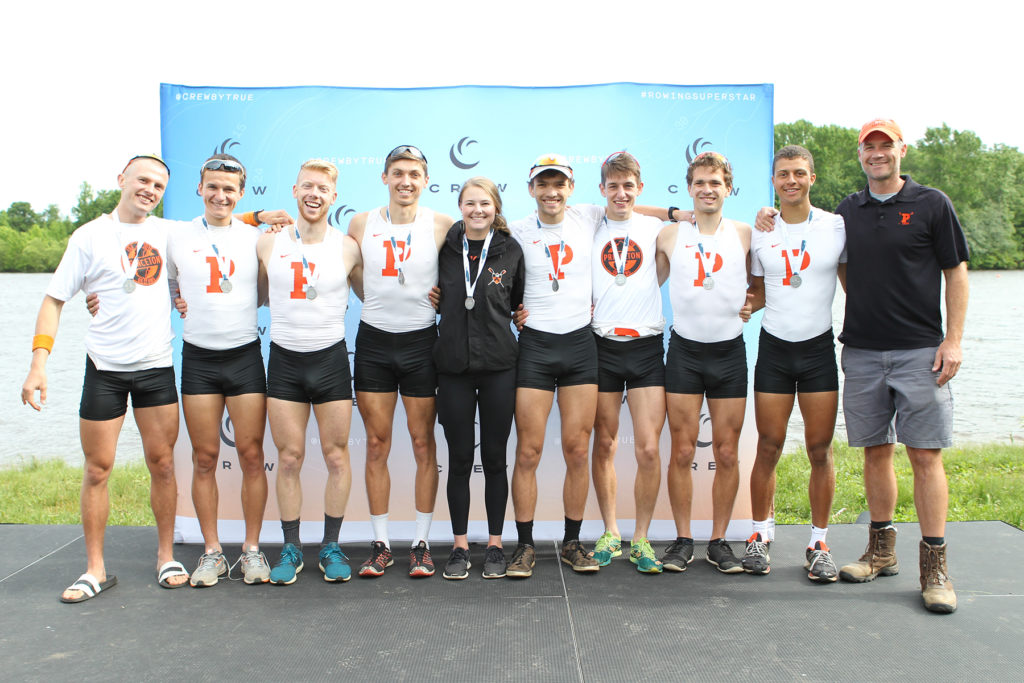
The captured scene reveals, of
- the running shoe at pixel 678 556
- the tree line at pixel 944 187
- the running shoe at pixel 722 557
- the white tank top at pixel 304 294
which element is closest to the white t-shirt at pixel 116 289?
the white tank top at pixel 304 294

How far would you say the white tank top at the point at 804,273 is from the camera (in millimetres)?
3546

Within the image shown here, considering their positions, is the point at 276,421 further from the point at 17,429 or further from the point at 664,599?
the point at 17,429

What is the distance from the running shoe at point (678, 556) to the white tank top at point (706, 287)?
1077 mm

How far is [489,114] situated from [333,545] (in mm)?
2552

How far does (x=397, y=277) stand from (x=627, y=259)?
3.80 feet

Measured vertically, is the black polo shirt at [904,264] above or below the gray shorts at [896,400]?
above

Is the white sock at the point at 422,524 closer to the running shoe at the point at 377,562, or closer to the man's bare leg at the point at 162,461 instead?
the running shoe at the point at 377,562

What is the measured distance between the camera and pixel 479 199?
11.3 ft

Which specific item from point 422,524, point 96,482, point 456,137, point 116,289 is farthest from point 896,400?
point 96,482

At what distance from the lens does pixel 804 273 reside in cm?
356

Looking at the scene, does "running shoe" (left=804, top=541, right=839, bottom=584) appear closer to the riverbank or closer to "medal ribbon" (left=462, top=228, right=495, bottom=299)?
the riverbank

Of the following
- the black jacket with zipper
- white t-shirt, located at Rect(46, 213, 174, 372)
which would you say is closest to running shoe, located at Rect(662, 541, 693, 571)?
the black jacket with zipper

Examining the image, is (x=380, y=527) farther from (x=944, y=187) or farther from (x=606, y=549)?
(x=944, y=187)

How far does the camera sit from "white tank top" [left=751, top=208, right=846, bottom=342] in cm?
355
